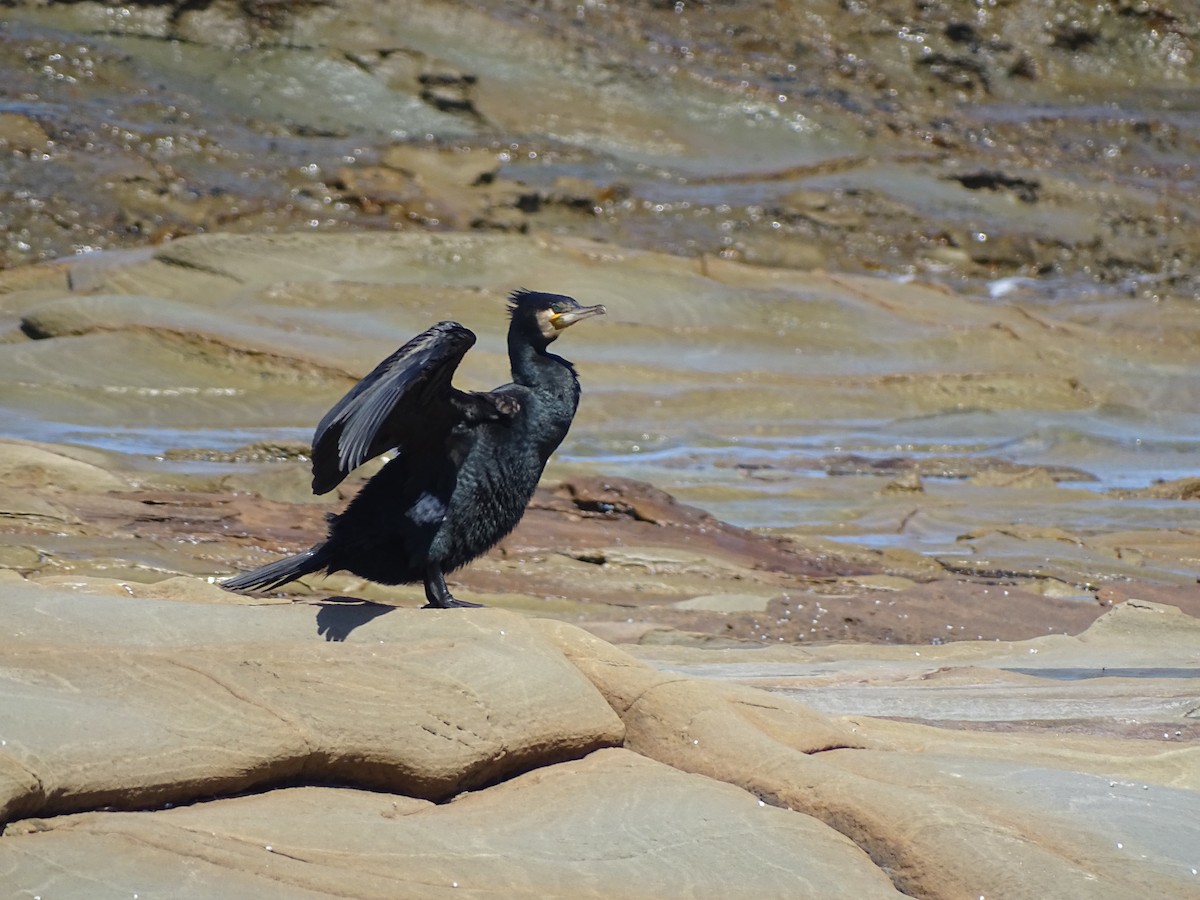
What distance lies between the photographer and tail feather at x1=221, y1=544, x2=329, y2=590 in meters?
5.41

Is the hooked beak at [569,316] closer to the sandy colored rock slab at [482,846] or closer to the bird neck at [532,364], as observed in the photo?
the bird neck at [532,364]

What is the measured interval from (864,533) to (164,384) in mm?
5533

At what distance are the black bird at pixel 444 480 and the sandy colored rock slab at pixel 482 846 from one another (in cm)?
95

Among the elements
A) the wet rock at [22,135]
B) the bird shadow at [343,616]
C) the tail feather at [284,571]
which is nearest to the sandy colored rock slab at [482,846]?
the bird shadow at [343,616]

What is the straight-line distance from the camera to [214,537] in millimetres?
8742

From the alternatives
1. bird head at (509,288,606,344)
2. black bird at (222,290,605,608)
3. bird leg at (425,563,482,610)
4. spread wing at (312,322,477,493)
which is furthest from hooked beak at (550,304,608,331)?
bird leg at (425,563,482,610)

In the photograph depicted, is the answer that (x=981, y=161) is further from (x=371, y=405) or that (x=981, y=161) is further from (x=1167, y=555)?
(x=371, y=405)

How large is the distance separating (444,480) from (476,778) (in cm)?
110

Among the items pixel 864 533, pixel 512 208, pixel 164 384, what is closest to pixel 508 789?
pixel 864 533

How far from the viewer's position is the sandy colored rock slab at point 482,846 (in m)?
3.66

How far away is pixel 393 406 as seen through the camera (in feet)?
15.9

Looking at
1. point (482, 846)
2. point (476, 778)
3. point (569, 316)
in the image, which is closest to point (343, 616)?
point (476, 778)

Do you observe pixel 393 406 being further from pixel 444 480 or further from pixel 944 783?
pixel 944 783

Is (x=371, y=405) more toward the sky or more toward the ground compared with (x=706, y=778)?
more toward the sky
